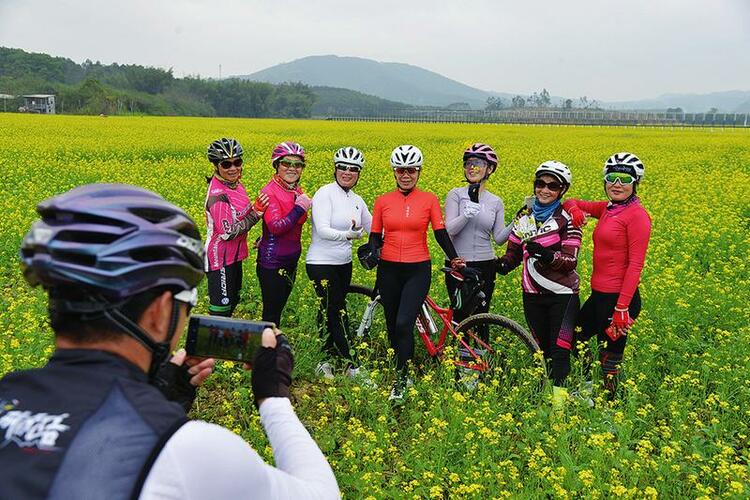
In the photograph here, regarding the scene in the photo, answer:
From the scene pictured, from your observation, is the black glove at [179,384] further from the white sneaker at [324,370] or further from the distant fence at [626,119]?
the distant fence at [626,119]

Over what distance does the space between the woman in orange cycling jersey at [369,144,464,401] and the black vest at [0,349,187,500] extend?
4.29 m

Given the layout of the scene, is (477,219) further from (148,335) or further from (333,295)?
(148,335)

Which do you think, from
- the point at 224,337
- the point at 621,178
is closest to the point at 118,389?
the point at 224,337

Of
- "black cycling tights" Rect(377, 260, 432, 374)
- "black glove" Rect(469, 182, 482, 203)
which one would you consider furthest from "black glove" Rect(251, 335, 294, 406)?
"black glove" Rect(469, 182, 482, 203)

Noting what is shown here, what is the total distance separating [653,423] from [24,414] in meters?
5.10

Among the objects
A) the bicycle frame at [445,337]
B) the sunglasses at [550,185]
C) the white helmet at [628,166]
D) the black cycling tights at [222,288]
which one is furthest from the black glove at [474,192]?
the black cycling tights at [222,288]

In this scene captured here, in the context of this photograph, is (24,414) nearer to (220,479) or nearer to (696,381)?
(220,479)

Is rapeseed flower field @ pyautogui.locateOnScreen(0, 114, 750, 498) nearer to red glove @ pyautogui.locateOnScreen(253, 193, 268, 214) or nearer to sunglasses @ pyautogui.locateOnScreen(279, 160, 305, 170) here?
red glove @ pyautogui.locateOnScreen(253, 193, 268, 214)

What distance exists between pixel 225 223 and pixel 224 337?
3.59 m

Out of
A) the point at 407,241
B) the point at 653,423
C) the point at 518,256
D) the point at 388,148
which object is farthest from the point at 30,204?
the point at 388,148

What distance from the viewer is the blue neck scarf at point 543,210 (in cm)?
549

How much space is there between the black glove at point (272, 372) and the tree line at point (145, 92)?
93.7 metres

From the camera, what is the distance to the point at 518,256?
5.96 metres

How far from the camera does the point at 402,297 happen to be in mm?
5680
